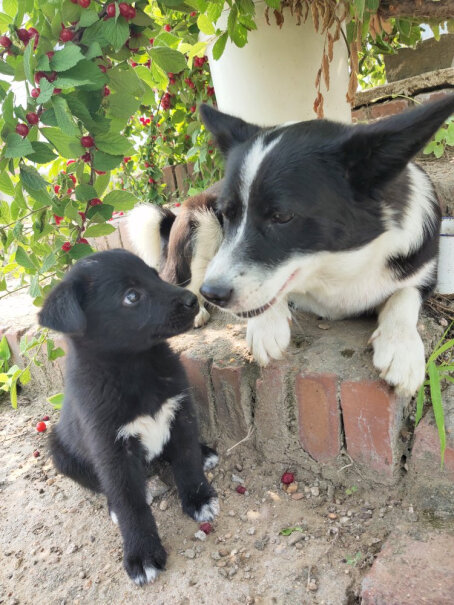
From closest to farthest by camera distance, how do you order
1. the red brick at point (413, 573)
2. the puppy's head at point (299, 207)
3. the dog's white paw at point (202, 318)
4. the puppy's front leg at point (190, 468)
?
the red brick at point (413, 573)
the puppy's head at point (299, 207)
the puppy's front leg at point (190, 468)
the dog's white paw at point (202, 318)

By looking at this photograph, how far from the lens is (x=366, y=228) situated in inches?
57.6

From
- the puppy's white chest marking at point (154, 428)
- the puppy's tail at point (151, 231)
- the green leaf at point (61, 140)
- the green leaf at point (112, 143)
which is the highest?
the green leaf at point (61, 140)

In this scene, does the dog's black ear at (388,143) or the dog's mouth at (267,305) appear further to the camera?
the dog's mouth at (267,305)

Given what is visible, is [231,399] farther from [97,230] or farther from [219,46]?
[219,46]

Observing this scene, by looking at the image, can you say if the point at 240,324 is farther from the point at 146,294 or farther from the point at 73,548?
the point at 73,548

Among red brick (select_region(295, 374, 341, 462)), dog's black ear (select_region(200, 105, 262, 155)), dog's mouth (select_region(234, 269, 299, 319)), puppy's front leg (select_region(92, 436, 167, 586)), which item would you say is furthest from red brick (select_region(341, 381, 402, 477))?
dog's black ear (select_region(200, 105, 262, 155))

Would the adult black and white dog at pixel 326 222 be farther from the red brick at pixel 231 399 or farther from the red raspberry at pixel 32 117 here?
the red raspberry at pixel 32 117

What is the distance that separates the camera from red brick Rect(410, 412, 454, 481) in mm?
1405

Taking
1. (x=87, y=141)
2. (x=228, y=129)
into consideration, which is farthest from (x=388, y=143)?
(x=87, y=141)

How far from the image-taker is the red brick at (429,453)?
1.41m

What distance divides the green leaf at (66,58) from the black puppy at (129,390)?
564 millimetres

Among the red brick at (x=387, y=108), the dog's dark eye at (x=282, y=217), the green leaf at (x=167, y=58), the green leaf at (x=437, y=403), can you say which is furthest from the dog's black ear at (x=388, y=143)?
the red brick at (x=387, y=108)

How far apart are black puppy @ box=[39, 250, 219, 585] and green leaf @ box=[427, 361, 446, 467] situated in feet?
2.46

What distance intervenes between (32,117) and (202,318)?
3.64 ft
